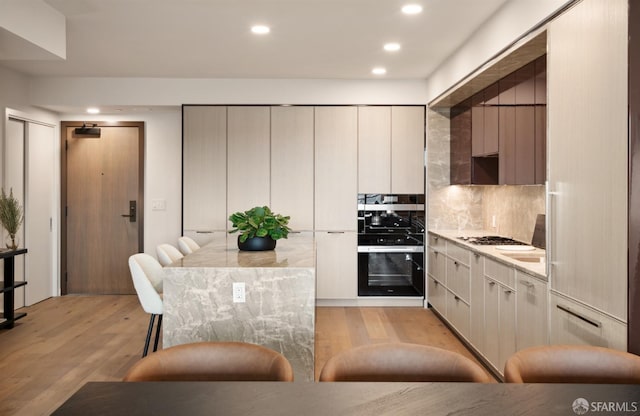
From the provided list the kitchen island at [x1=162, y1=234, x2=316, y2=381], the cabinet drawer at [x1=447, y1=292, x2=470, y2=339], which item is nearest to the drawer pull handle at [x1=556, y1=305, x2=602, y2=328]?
the kitchen island at [x1=162, y1=234, x2=316, y2=381]

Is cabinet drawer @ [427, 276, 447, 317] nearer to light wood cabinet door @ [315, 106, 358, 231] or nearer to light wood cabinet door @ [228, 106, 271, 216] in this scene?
light wood cabinet door @ [315, 106, 358, 231]

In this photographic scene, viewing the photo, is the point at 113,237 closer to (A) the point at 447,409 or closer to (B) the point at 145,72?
(B) the point at 145,72

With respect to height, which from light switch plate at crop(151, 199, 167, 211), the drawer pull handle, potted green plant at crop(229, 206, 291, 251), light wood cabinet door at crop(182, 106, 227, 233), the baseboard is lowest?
the baseboard

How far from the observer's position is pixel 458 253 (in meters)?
4.59

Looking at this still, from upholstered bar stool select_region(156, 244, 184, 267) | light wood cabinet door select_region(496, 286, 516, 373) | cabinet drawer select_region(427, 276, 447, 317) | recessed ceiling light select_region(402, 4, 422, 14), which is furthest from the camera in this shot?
cabinet drawer select_region(427, 276, 447, 317)

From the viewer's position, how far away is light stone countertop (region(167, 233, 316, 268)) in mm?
3170

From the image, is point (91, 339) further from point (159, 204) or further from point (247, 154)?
point (247, 154)

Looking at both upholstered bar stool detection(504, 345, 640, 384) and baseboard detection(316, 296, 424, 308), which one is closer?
upholstered bar stool detection(504, 345, 640, 384)

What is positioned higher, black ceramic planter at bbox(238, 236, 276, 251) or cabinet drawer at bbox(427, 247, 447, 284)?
black ceramic planter at bbox(238, 236, 276, 251)

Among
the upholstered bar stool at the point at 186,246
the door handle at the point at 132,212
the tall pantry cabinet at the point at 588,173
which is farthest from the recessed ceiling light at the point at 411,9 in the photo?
the door handle at the point at 132,212

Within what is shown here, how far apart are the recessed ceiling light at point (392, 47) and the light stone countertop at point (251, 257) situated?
181 centimetres

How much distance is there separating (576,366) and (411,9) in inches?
107

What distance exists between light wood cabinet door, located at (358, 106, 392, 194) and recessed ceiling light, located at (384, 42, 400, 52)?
1.29m

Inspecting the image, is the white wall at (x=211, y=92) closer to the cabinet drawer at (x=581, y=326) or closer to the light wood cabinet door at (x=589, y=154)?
the light wood cabinet door at (x=589, y=154)
